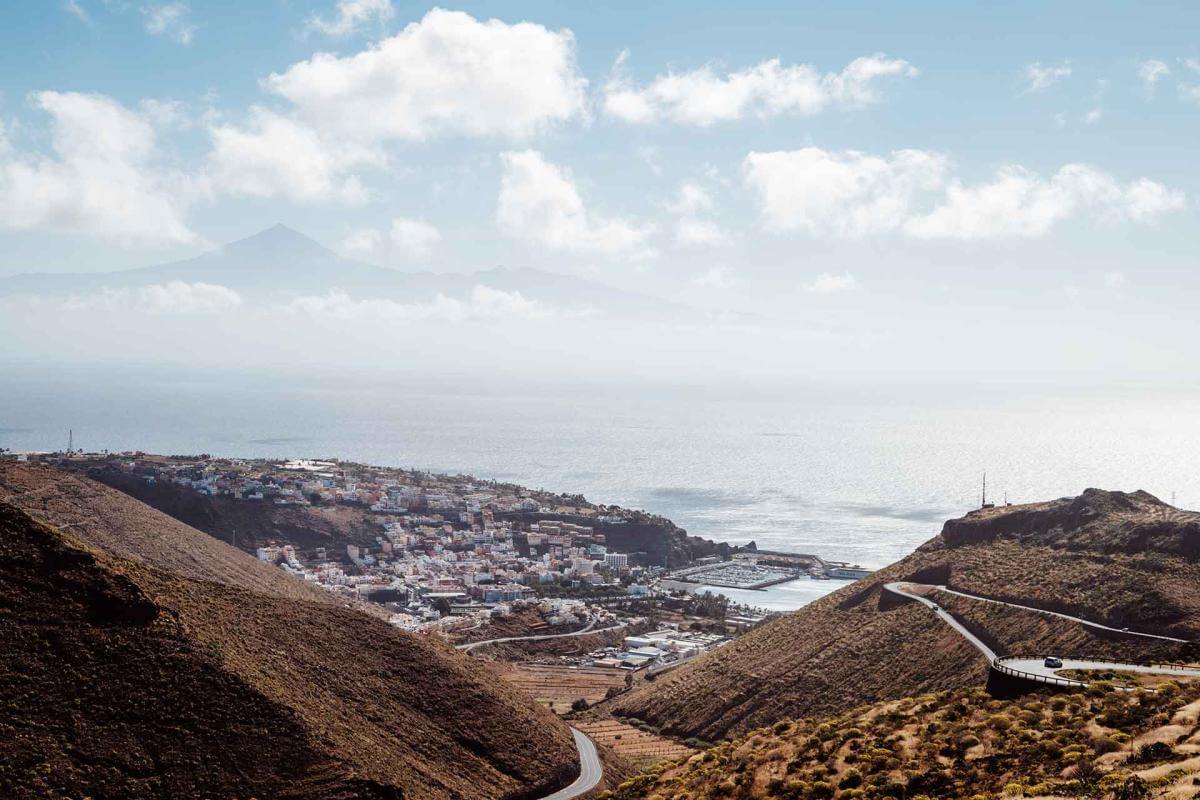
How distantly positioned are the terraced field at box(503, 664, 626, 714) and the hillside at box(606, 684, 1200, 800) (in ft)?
71.7

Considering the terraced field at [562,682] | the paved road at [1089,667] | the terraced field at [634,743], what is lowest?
the terraced field at [562,682]

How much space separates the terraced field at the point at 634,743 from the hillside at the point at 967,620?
128cm

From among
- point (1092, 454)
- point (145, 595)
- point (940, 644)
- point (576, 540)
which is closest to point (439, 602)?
point (576, 540)

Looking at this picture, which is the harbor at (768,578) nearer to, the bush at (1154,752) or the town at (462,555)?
the town at (462,555)

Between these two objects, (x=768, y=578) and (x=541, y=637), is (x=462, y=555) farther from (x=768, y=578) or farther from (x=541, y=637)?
(x=541, y=637)

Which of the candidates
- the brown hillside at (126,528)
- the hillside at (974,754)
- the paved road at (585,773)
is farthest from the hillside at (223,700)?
the brown hillside at (126,528)

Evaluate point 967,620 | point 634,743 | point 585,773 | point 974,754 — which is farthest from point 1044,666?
point 634,743

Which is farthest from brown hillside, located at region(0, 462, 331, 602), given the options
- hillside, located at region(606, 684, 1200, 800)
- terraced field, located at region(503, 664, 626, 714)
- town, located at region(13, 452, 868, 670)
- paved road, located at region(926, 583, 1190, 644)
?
hillside, located at region(606, 684, 1200, 800)

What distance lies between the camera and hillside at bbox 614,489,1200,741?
33938mm

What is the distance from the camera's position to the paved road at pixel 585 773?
28.2 meters

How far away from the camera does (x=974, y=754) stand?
1953 centimetres

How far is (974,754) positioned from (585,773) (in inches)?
513

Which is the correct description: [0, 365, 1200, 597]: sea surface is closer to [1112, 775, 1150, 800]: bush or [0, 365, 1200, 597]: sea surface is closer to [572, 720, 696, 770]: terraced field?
[572, 720, 696, 770]: terraced field

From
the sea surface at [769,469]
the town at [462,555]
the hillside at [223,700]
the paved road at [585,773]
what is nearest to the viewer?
the hillside at [223,700]
